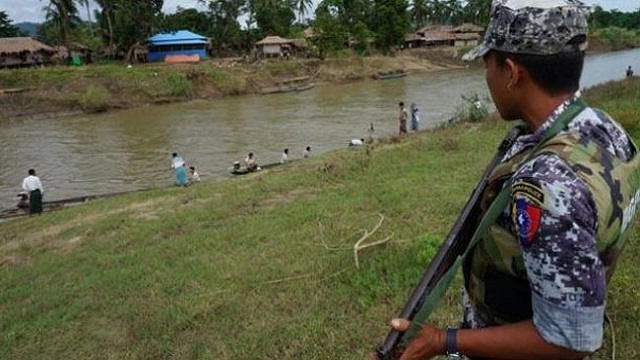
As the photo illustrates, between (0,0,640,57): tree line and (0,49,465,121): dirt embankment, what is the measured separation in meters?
6.77

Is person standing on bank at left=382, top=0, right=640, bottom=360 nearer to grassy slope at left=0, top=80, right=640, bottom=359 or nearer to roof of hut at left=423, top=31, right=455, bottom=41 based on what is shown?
grassy slope at left=0, top=80, right=640, bottom=359

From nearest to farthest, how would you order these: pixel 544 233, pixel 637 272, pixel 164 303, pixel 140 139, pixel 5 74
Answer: pixel 544 233 < pixel 637 272 < pixel 164 303 < pixel 140 139 < pixel 5 74

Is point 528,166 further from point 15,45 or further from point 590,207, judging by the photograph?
point 15,45

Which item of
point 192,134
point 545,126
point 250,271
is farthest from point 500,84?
point 192,134

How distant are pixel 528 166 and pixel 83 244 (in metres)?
8.62

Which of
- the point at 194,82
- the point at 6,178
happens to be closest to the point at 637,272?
the point at 6,178

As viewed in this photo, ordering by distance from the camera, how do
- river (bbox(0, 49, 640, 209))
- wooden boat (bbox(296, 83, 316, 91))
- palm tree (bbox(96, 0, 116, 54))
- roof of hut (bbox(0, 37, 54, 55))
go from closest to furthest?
river (bbox(0, 49, 640, 209)), wooden boat (bbox(296, 83, 316, 91)), roof of hut (bbox(0, 37, 54, 55)), palm tree (bbox(96, 0, 116, 54))

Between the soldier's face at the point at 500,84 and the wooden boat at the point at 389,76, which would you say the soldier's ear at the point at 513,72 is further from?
the wooden boat at the point at 389,76

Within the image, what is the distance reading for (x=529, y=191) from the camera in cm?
126

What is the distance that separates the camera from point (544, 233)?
1.25 m

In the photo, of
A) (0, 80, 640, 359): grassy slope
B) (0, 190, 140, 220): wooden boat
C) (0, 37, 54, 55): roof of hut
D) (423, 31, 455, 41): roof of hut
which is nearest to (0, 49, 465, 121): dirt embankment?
(0, 37, 54, 55): roof of hut

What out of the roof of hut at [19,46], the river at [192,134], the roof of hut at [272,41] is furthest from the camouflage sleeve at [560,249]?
the roof of hut at [272,41]

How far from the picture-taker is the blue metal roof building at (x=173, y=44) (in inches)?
2064

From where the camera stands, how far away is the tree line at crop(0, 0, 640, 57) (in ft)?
164
